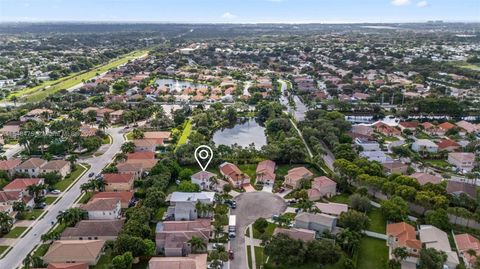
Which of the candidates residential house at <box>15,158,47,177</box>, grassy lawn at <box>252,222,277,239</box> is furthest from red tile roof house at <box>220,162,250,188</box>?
residential house at <box>15,158,47,177</box>

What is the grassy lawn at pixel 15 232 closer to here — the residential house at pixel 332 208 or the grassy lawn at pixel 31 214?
the grassy lawn at pixel 31 214

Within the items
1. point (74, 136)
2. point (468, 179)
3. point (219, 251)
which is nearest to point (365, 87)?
point (468, 179)

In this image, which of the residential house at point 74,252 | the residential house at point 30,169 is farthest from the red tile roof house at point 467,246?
the residential house at point 30,169

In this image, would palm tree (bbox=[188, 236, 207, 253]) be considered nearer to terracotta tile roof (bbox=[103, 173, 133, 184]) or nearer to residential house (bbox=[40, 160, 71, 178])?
terracotta tile roof (bbox=[103, 173, 133, 184])

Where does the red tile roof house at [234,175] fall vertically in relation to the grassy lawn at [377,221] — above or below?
above

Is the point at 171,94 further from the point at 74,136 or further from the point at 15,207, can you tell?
the point at 15,207

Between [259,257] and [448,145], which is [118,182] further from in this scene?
[448,145]
